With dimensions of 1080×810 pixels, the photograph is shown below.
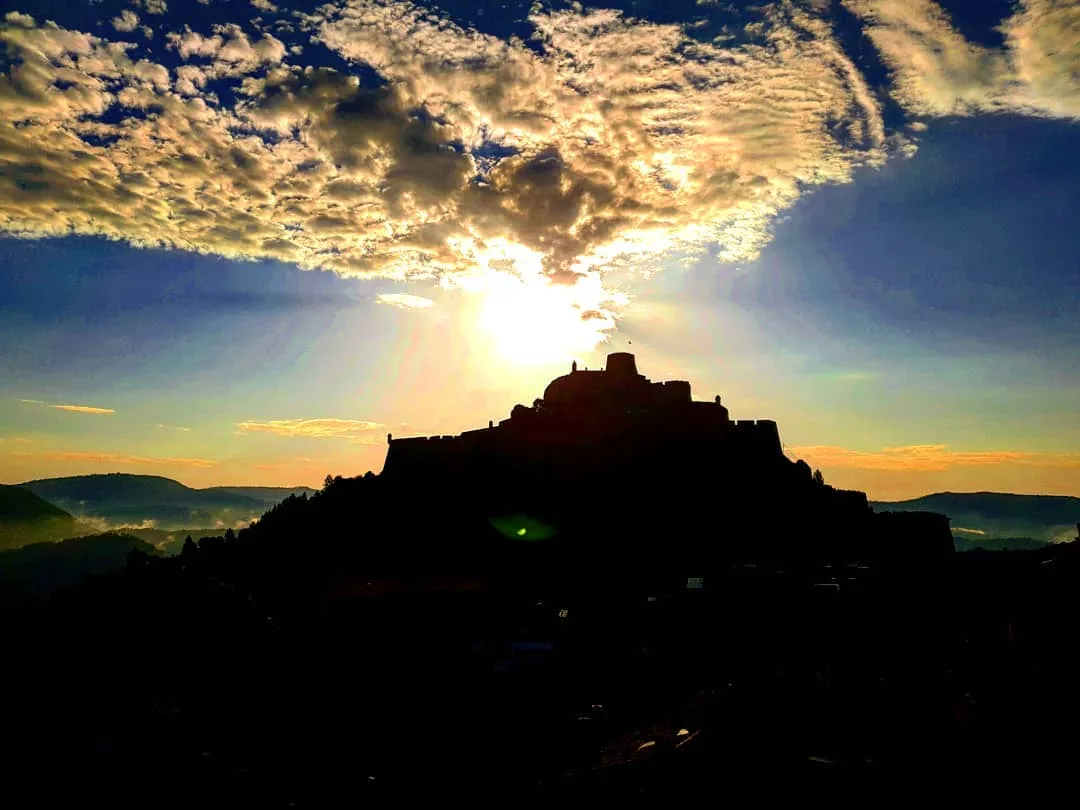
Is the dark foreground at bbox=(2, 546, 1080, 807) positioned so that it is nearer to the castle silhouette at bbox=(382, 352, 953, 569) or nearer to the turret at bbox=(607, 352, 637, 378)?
the castle silhouette at bbox=(382, 352, 953, 569)

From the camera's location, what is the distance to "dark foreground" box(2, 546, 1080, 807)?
42.9 feet

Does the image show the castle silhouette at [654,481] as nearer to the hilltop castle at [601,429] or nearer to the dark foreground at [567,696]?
the hilltop castle at [601,429]

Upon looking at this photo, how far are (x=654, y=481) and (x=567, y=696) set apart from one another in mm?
50316

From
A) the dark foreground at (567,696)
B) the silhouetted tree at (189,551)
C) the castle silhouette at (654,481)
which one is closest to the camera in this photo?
the dark foreground at (567,696)

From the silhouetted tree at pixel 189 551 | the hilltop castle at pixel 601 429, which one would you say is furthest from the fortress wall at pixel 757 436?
the silhouetted tree at pixel 189 551

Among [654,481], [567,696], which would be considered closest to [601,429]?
[654,481]

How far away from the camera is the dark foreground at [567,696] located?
13086mm

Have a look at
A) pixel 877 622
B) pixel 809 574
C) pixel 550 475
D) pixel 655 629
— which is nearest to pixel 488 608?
pixel 655 629

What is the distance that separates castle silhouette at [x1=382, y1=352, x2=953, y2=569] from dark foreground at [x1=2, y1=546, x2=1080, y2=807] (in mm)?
27419

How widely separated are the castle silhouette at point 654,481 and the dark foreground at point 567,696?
2742 cm

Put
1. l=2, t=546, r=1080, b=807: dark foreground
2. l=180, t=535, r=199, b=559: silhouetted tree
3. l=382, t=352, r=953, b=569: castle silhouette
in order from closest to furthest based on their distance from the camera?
l=2, t=546, r=1080, b=807: dark foreground, l=382, t=352, r=953, b=569: castle silhouette, l=180, t=535, r=199, b=559: silhouetted tree

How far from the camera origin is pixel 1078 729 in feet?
35.7

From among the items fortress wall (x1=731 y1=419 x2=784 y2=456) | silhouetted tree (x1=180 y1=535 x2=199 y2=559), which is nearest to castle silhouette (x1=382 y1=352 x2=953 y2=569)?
fortress wall (x1=731 y1=419 x2=784 y2=456)

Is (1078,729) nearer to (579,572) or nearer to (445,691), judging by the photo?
(445,691)
